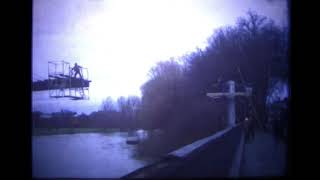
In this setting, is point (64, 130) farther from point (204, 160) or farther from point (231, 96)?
point (231, 96)

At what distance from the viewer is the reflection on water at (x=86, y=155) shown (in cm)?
431

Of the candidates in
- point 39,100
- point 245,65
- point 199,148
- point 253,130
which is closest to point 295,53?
point 245,65

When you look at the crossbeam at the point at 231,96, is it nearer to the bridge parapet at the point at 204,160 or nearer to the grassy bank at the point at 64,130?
the bridge parapet at the point at 204,160

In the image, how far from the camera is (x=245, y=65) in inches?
179

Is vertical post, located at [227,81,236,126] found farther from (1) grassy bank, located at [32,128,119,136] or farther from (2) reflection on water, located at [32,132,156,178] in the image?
(1) grassy bank, located at [32,128,119,136]

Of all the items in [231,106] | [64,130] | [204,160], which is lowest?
[204,160]

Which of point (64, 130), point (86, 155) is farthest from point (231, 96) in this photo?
point (64, 130)

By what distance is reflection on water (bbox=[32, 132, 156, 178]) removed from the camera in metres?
4.31

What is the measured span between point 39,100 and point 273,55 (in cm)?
218

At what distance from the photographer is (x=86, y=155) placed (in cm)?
436

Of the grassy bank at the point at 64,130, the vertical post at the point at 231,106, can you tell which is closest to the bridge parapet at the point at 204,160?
the vertical post at the point at 231,106

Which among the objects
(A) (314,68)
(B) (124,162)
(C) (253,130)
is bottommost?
(B) (124,162)
